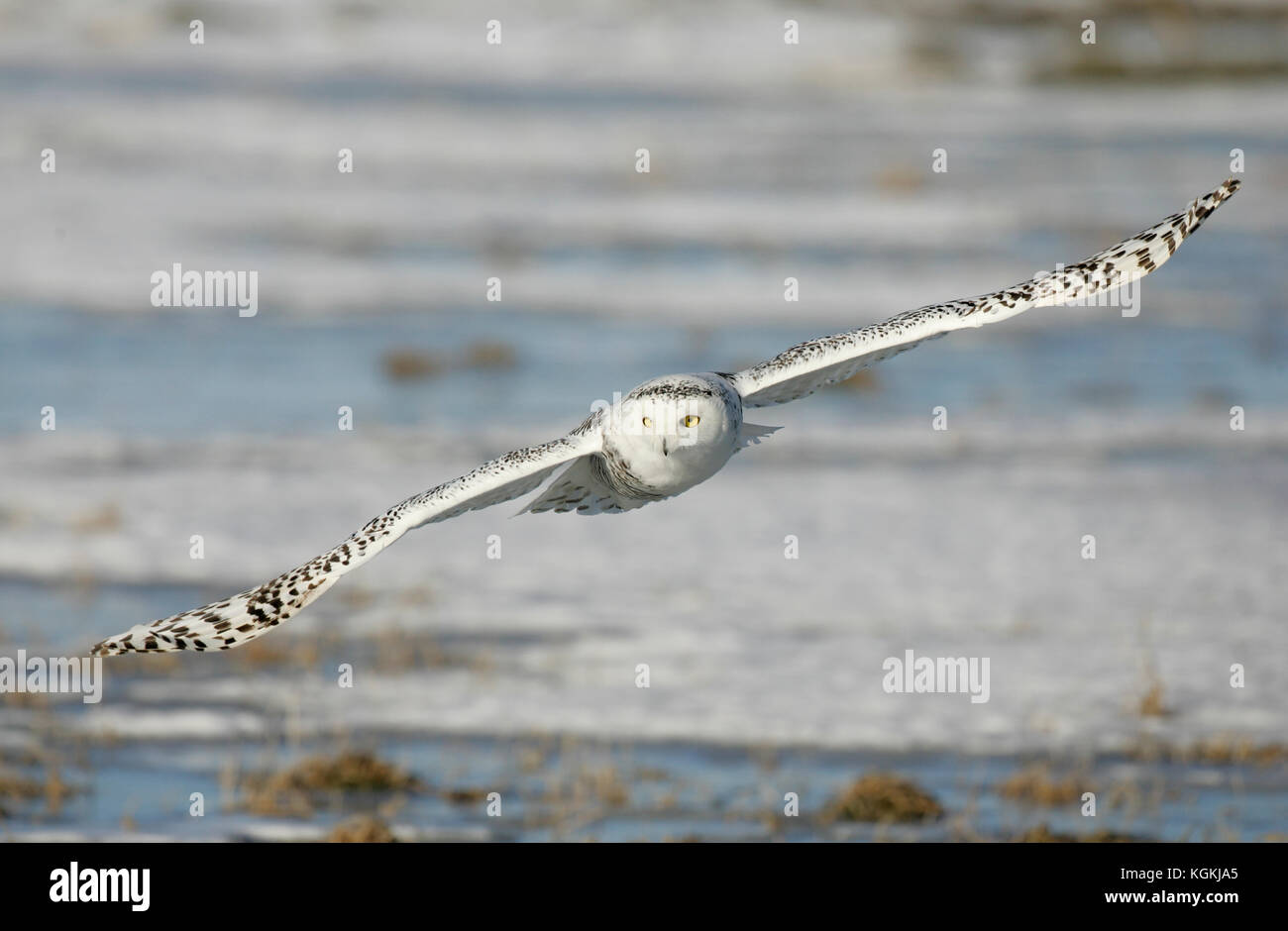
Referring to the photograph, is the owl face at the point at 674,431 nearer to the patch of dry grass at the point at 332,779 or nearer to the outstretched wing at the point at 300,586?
the outstretched wing at the point at 300,586

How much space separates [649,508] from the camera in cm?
1919

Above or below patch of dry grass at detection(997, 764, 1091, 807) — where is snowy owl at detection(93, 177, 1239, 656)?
above

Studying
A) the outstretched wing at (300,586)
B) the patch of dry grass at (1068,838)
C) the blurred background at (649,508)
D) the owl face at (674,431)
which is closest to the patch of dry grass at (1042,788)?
the blurred background at (649,508)

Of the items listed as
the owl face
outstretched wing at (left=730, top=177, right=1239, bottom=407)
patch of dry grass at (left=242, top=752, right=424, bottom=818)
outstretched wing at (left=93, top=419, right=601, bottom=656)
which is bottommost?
patch of dry grass at (left=242, top=752, right=424, bottom=818)

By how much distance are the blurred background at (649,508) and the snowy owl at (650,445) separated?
2.15m

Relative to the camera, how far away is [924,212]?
39.1m

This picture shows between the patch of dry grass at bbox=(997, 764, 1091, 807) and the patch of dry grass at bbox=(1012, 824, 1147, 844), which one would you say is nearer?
the patch of dry grass at bbox=(1012, 824, 1147, 844)

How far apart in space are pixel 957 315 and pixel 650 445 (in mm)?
1640

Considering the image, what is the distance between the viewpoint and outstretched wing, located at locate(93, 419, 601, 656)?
8.66 meters

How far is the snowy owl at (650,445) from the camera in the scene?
8.74 m

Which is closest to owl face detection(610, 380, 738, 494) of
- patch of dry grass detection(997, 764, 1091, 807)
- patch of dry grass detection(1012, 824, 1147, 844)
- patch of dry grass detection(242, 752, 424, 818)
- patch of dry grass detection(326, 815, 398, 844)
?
patch of dry grass detection(326, 815, 398, 844)

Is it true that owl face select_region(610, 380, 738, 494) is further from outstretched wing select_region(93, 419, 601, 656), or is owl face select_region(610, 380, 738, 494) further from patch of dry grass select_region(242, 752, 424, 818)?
patch of dry grass select_region(242, 752, 424, 818)

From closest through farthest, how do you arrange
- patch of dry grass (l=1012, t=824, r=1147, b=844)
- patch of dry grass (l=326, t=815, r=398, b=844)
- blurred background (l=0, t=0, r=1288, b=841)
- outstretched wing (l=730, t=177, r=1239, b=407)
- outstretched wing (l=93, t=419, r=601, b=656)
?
outstretched wing (l=93, t=419, r=601, b=656) → outstretched wing (l=730, t=177, r=1239, b=407) → patch of dry grass (l=326, t=815, r=398, b=844) → patch of dry grass (l=1012, t=824, r=1147, b=844) → blurred background (l=0, t=0, r=1288, b=841)

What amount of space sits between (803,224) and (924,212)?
118 inches
